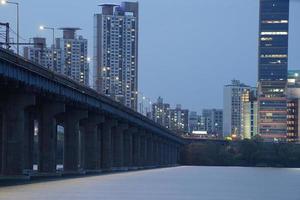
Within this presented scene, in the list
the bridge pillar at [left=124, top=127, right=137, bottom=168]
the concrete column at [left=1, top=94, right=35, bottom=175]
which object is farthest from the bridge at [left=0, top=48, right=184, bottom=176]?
the bridge pillar at [left=124, top=127, right=137, bottom=168]

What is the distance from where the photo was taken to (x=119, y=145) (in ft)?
554

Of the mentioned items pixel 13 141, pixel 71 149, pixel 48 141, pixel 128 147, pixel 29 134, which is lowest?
pixel 128 147

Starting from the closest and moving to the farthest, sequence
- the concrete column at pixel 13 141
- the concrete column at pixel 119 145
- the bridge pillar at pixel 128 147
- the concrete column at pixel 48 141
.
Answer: the concrete column at pixel 13 141 < the concrete column at pixel 48 141 < the concrete column at pixel 119 145 < the bridge pillar at pixel 128 147

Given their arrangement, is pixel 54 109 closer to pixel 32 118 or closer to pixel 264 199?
pixel 32 118

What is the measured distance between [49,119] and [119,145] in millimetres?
60835

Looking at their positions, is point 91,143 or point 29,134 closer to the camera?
point 29,134

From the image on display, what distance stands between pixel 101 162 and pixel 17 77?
7262 centimetres

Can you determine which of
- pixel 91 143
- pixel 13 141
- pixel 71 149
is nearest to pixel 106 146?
pixel 91 143

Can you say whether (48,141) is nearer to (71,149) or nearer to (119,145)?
(71,149)

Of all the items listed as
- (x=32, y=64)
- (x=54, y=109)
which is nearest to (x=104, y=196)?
(x=32, y=64)

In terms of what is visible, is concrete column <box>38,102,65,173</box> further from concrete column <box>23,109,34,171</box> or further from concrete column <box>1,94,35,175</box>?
concrete column <box>23,109,34,171</box>

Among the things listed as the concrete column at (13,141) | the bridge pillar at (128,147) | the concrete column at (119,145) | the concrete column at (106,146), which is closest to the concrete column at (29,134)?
the concrete column at (106,146)

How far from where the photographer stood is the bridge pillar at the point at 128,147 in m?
Answer: 182

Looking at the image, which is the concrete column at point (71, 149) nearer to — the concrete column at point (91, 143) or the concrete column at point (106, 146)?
the concrete column at point (91, 143)
